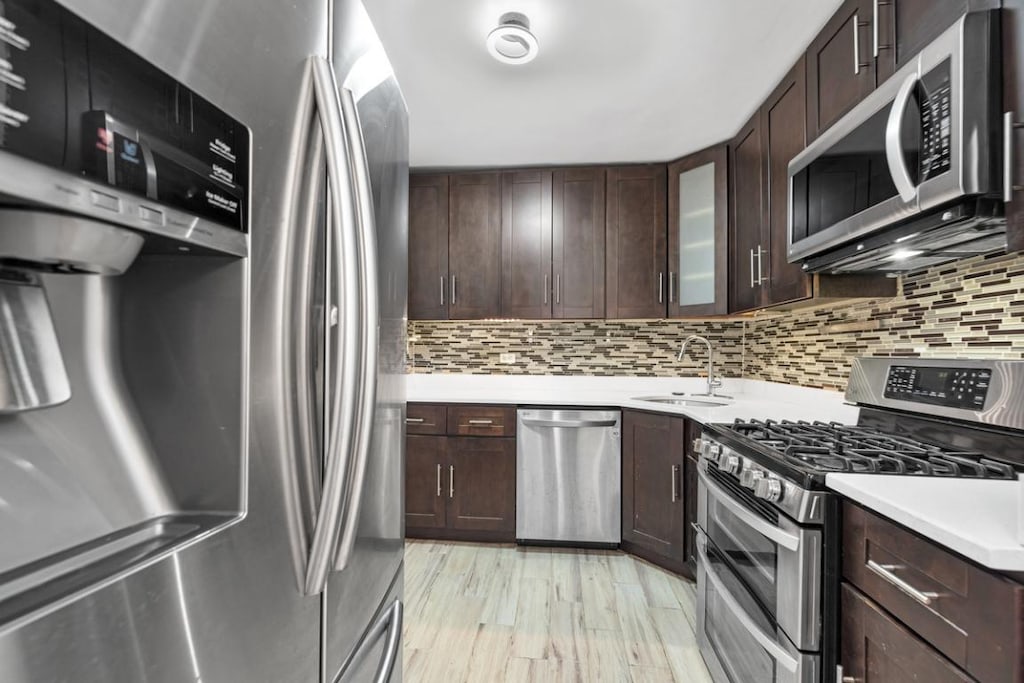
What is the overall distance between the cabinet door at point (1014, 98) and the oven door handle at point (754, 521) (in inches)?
29.6

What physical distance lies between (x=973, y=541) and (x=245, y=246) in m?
1.07

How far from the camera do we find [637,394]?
337 cm

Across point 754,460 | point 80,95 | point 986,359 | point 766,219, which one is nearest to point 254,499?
point 80,95

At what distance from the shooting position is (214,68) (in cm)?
52

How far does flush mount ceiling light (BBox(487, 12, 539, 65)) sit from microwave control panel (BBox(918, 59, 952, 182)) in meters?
1.23

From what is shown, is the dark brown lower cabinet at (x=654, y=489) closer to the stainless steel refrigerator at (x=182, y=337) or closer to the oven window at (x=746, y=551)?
the oven window at (x=746, y=551)

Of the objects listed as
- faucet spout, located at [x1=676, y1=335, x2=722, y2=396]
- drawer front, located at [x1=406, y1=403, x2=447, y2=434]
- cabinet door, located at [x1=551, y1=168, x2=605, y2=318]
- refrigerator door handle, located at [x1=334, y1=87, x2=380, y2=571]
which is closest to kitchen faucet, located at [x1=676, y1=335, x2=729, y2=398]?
faucet spout, located at [x1=676, y1=335, x2=722, y2=396]

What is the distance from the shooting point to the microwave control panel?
1114 millimetres

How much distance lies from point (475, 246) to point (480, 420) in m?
1.13

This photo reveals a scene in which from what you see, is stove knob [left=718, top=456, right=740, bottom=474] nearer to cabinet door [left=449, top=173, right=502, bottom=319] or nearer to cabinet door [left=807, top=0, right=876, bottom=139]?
cabinet door [left=807, top=0, right=876, bottom=139]

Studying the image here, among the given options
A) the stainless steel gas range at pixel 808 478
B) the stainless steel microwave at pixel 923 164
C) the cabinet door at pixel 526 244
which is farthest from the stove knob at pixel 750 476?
the cabinet door at pixel 526 244

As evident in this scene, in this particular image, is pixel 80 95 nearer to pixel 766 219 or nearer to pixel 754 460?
pixel 754 460

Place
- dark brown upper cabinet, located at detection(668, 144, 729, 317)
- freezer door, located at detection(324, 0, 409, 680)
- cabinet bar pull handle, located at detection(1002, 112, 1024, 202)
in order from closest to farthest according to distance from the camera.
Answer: freezer door, located at detection(324, 0, 409, 680) → cabinet bar pull handle, located at detection(1002, 112, 1024, 202) → dark brown upper cabinet, located at detection(668, 144, 729, 317)

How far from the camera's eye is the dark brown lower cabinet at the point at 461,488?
2.92 metres
